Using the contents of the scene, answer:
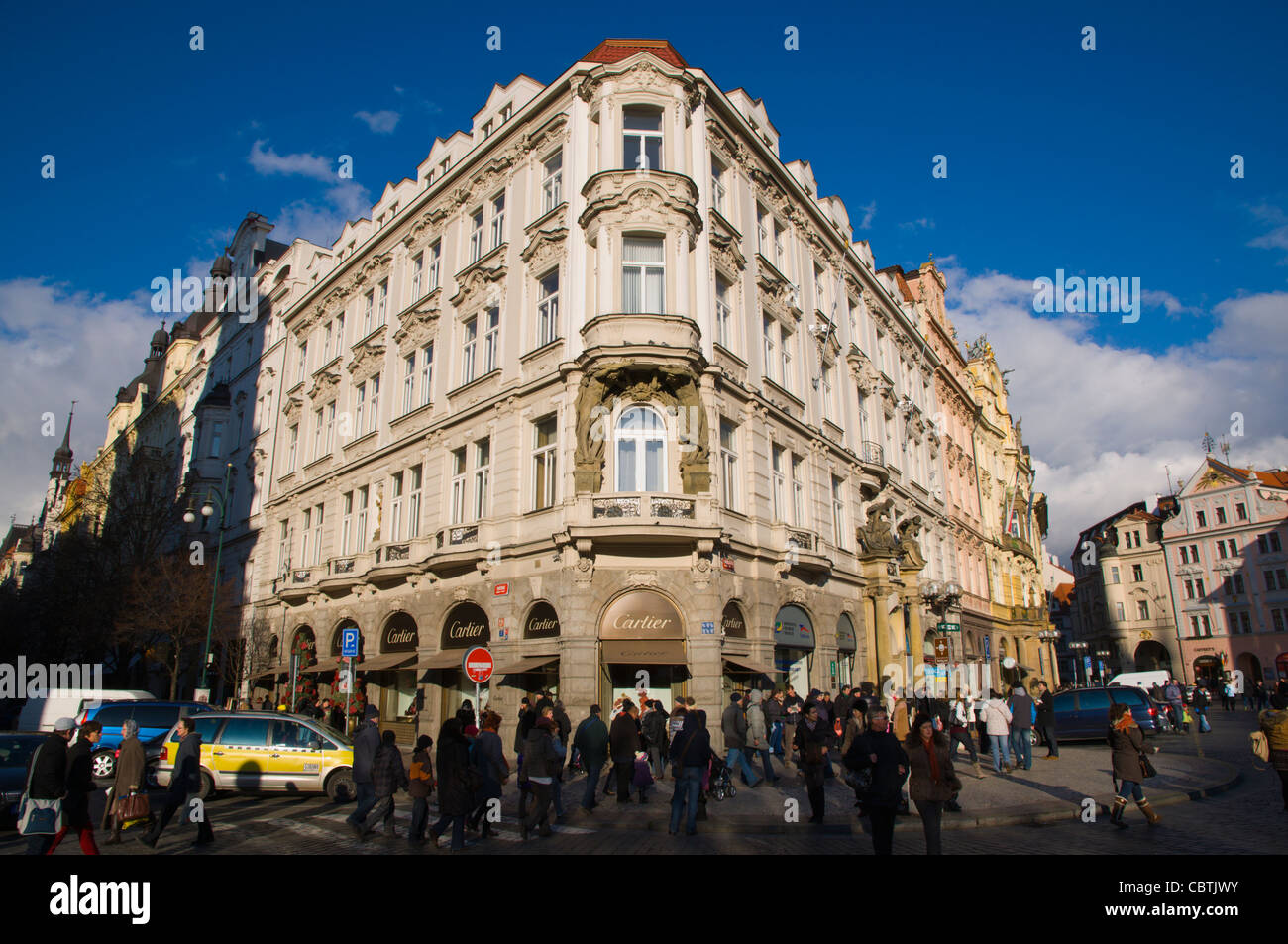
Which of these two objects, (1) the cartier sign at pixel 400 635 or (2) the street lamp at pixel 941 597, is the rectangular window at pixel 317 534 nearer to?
(1) the cartier sign at pixel 400 635

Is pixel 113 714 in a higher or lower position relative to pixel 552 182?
lower

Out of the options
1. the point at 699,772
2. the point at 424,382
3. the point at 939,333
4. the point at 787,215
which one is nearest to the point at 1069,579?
the point at 939,333

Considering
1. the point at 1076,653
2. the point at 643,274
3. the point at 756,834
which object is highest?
the point at 643,274

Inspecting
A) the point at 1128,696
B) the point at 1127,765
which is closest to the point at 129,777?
the point at 1127,765

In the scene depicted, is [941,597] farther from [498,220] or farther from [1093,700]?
[498,220]

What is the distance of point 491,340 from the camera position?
85.5 ft

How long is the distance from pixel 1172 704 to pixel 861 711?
21.1 m

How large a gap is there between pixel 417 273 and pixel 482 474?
10.8 meters

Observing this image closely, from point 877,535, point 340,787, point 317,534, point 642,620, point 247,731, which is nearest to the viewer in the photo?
point 340,787

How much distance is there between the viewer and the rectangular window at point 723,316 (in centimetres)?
2395

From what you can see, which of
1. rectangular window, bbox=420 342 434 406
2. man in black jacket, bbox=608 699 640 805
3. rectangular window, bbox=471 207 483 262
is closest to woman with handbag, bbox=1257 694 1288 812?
man in black jacket, bbox=608 699 640 805

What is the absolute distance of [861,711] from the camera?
48.1 ft

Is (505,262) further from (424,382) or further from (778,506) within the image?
(778,506)

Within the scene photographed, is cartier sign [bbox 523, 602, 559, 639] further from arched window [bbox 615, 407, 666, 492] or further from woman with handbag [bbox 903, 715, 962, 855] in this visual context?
woman with handbag [bbox 903, 715, 962, 855]
